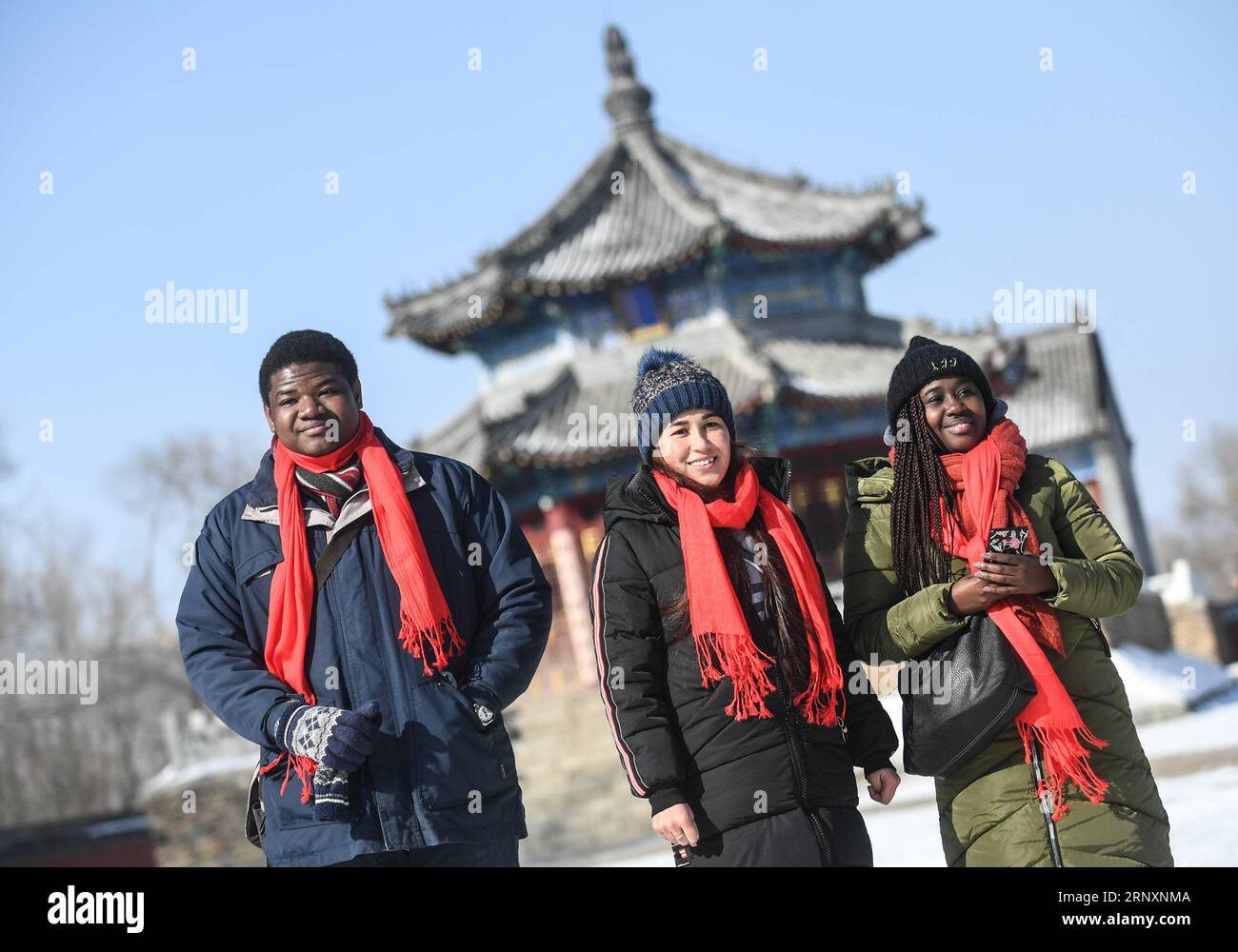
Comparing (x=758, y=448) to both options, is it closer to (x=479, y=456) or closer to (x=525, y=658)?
(x=525, y=658)

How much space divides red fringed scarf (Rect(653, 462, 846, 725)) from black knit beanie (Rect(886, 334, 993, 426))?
427mm

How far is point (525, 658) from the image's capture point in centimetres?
335

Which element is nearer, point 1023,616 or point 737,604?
point 737,604

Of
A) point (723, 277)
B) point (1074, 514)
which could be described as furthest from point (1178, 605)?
point (1074, 514)

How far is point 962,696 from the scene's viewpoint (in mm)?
3312

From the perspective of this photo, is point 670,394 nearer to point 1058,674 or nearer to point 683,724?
point 683,724

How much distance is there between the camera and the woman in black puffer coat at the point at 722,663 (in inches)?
124

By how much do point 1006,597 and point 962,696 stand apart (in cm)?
27

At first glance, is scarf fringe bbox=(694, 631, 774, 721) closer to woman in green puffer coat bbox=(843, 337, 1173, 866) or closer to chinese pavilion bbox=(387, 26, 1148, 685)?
woman in green puffer coat bbox=(843, 337, 1173, 866)

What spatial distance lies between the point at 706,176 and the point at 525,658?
60.7ft
